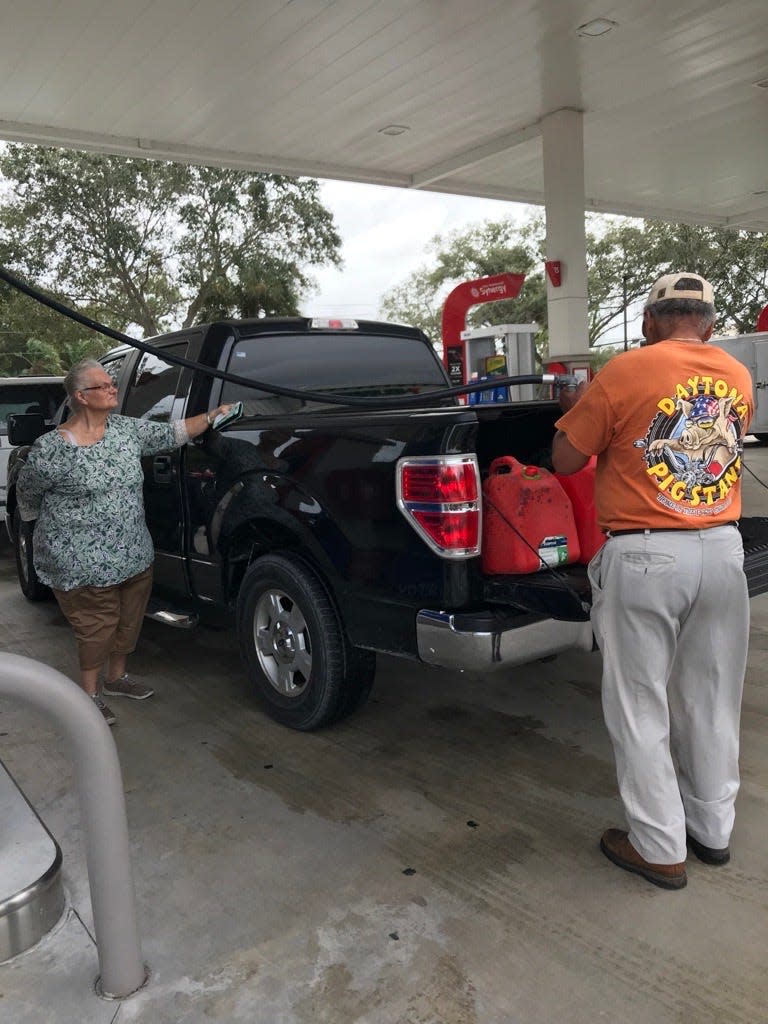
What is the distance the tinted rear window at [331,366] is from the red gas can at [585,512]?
170cm

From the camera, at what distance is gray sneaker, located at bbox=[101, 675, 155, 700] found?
4746 millimetres

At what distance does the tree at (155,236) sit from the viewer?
25.8 m

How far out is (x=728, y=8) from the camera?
9.93m

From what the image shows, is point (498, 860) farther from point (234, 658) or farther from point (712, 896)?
point (234, 658)

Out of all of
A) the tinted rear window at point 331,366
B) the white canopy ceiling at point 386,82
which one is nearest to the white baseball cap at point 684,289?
the tinted rear window at point 331,366

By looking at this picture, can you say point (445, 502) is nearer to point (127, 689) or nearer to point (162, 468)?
point (162, 468)

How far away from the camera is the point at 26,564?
6934mm

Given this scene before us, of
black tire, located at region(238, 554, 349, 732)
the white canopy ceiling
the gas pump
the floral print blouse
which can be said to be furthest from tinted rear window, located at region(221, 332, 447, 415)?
the gas pump

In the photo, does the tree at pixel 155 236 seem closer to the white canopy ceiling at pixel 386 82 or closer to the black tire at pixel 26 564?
the white canopy ceiling at pixel 386 82

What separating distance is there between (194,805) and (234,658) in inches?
74.8

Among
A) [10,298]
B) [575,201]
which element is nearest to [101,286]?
[10,298]

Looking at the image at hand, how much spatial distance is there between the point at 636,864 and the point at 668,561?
3.32 feet

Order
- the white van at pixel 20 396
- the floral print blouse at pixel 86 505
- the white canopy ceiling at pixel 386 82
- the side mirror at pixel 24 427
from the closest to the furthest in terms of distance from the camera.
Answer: the floral print blouse at pixel 86 505 → the side mirror at pixel 24 427 → the white canopy ceiling at pixel 386 82 → the white van at pixel 20 396

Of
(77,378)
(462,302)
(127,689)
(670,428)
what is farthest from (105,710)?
(462,302)
